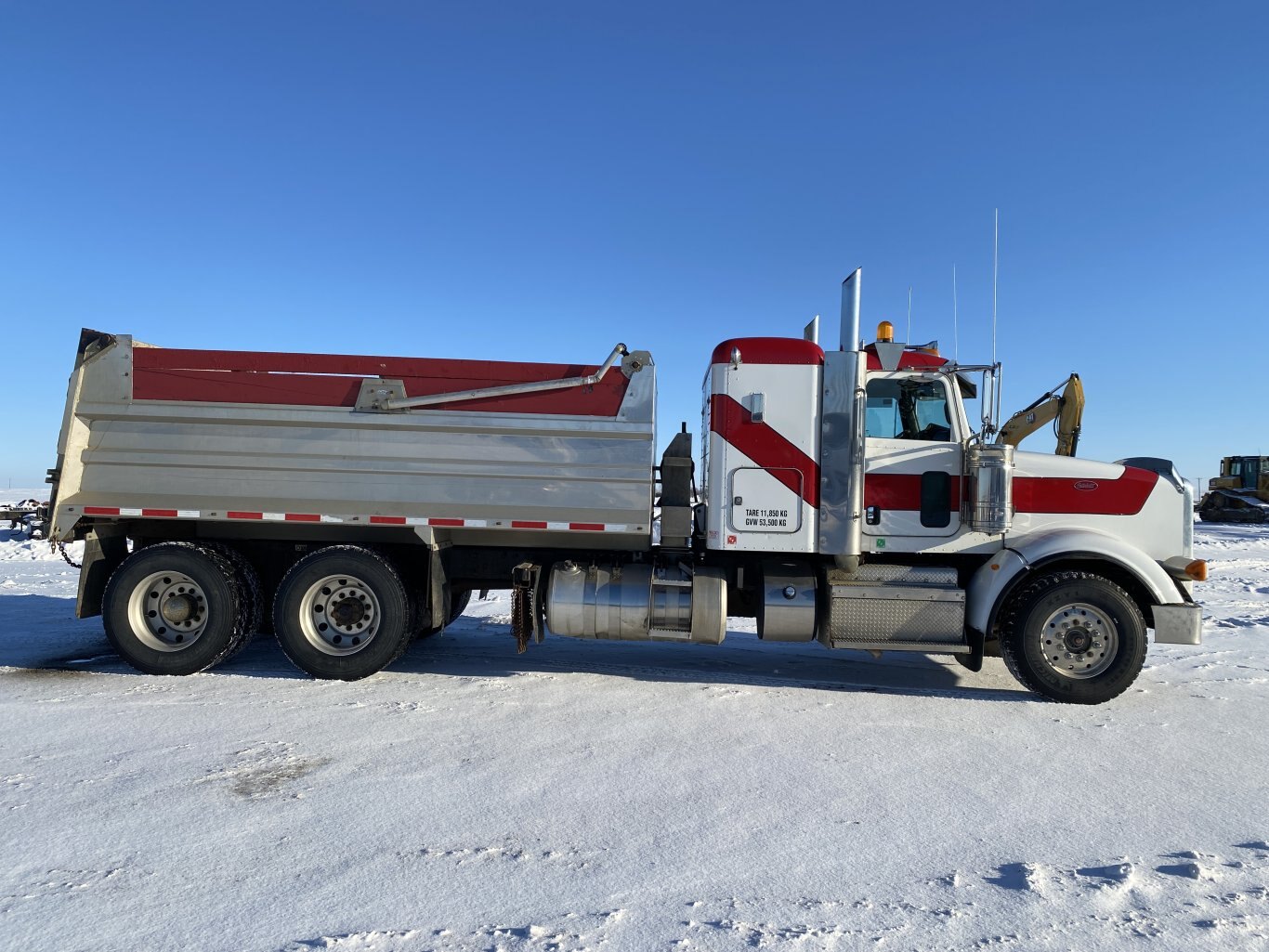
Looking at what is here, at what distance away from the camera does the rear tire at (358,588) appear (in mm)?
6180

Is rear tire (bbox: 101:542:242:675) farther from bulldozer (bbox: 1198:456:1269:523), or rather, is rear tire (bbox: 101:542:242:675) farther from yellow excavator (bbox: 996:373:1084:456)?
bulldozer (bbox: 1198:456:1269:523)

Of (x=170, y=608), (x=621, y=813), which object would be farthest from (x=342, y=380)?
(x=621, y=813)

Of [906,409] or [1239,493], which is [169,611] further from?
[1239,493]

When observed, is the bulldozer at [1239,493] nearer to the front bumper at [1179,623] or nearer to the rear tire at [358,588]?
the front bumper at [1179,623]

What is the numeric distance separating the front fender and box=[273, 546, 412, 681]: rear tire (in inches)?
186

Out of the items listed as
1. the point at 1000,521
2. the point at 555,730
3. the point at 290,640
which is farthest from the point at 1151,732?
the point at 290,640

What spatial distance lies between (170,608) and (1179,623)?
26.9 feet

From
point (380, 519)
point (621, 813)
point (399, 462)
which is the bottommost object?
point (621, 813)

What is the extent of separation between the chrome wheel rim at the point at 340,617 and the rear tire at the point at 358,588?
0.01 meters

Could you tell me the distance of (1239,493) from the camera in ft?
114

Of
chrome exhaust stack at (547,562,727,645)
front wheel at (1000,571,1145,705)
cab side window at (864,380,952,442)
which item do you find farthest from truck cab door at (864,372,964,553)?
chrome exhaust stack at (547,562,727,645)

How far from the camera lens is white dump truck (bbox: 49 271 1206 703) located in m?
6.12

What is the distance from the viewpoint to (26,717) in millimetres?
4949

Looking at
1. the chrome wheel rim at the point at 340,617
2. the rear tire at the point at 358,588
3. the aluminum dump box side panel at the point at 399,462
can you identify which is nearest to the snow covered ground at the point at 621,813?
the rear tire at the point at 358,588
